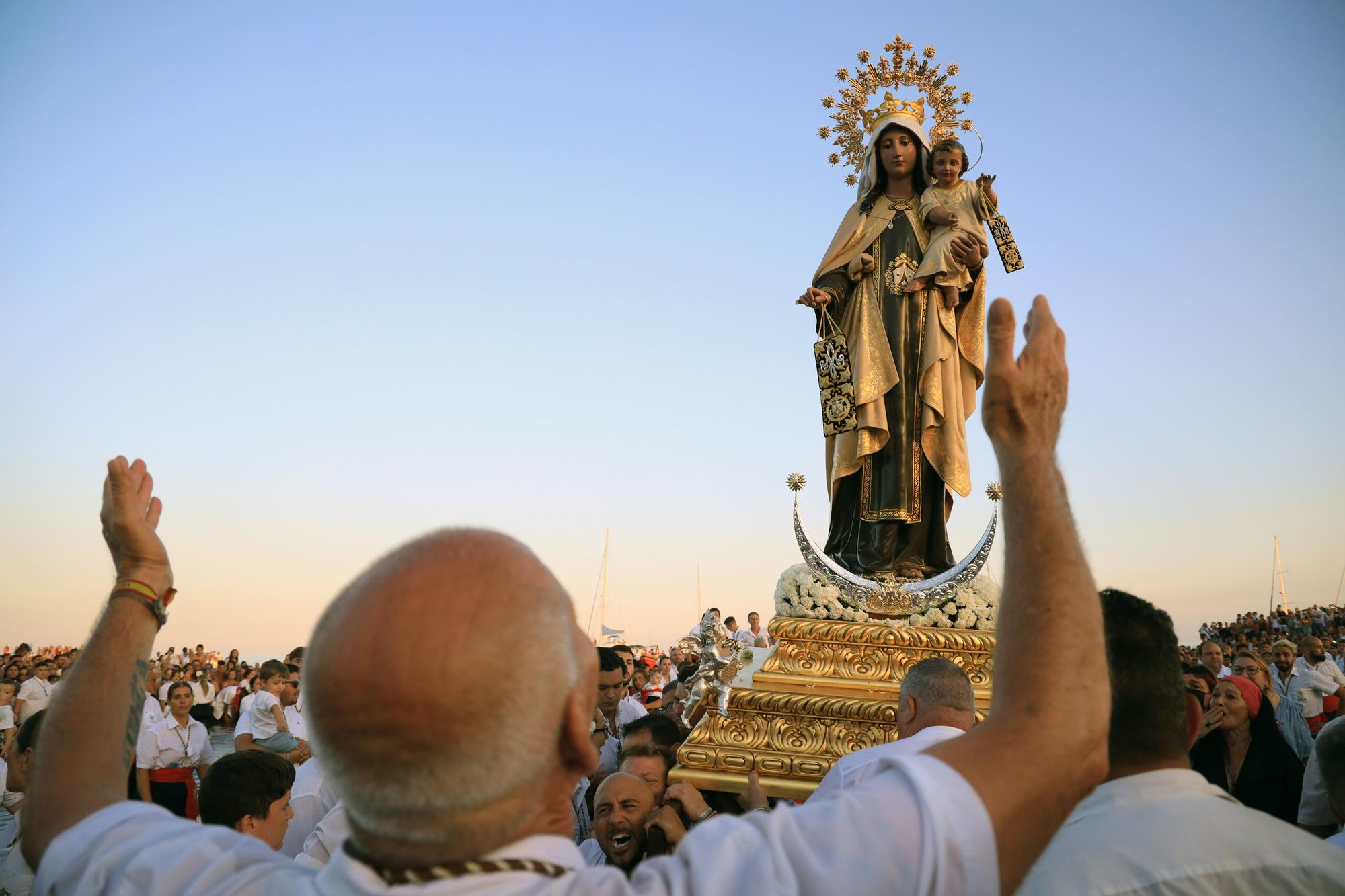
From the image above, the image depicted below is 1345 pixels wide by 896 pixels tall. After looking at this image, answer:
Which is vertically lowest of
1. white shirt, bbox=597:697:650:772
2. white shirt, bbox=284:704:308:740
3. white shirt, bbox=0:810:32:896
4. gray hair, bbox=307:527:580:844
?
white shirt, bbox=284:704:308:740

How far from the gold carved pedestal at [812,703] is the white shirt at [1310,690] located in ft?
18.5

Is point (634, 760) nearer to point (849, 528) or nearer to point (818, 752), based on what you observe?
point (818, 752)

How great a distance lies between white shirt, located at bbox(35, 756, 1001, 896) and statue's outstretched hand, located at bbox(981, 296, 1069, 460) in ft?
1.59

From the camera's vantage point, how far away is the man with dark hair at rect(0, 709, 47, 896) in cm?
509

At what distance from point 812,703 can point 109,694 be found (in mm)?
4467

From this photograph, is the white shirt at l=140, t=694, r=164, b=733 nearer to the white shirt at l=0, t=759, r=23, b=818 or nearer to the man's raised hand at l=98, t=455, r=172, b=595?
the white shirt at l=0, t=759, r=23, b=818

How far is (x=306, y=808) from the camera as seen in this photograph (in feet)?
15.9

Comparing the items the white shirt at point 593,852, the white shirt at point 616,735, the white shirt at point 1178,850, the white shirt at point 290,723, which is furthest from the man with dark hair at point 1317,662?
the white shirt at point 290,723

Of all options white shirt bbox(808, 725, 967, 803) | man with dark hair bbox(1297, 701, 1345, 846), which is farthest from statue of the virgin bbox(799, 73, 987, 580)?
white shirt bbox(808, 725, 967, 803)

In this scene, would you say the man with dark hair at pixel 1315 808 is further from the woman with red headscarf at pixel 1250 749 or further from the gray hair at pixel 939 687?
the gray hair at pixel 939 687

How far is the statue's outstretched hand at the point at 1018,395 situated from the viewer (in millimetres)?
1471

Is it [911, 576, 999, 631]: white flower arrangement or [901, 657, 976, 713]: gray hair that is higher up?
[901, 657, 976, 713]: gray hair


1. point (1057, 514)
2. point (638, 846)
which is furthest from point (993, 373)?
point (638, 846)

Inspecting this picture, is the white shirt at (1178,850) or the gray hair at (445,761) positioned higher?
the gray hair at (445,761)
